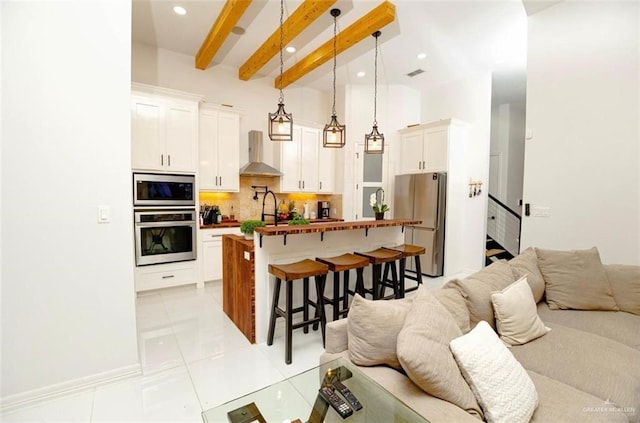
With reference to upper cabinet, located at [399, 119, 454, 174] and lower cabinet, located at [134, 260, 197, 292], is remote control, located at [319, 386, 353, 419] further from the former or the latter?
upper cabinet, located at [399, 119, 454, 174]

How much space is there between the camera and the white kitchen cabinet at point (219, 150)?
14.7 ft

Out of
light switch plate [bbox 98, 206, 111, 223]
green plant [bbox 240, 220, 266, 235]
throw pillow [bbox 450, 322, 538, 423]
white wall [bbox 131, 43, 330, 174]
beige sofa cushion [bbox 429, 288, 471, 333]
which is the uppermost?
white wall [bbox 131, 43, 330, 174]

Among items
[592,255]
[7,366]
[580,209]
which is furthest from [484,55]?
[7,366]

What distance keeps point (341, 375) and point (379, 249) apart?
2.20 meters

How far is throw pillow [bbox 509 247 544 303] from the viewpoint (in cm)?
239

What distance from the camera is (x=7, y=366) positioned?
6.09 ft

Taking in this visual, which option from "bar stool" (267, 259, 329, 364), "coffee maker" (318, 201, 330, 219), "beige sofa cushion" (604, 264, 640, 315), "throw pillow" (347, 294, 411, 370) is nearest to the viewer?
"throw pillow" (347, 294, 411, 370)

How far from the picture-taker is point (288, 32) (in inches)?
146

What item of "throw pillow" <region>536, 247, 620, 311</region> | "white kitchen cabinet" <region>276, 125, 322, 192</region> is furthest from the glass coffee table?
"white kitchen cabinet" <region>276, 125, 322, 192</region>

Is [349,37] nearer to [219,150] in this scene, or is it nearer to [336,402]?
[219,150]

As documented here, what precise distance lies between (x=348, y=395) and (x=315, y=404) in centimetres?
16

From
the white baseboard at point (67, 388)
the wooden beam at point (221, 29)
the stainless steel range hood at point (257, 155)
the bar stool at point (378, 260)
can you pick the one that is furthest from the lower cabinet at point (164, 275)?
the wooden beam at point (221, 29)

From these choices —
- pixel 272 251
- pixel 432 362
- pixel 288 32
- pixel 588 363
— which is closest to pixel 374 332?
pixel 432 362

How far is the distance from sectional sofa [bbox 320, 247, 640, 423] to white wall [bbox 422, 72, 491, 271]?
294 centimetres
